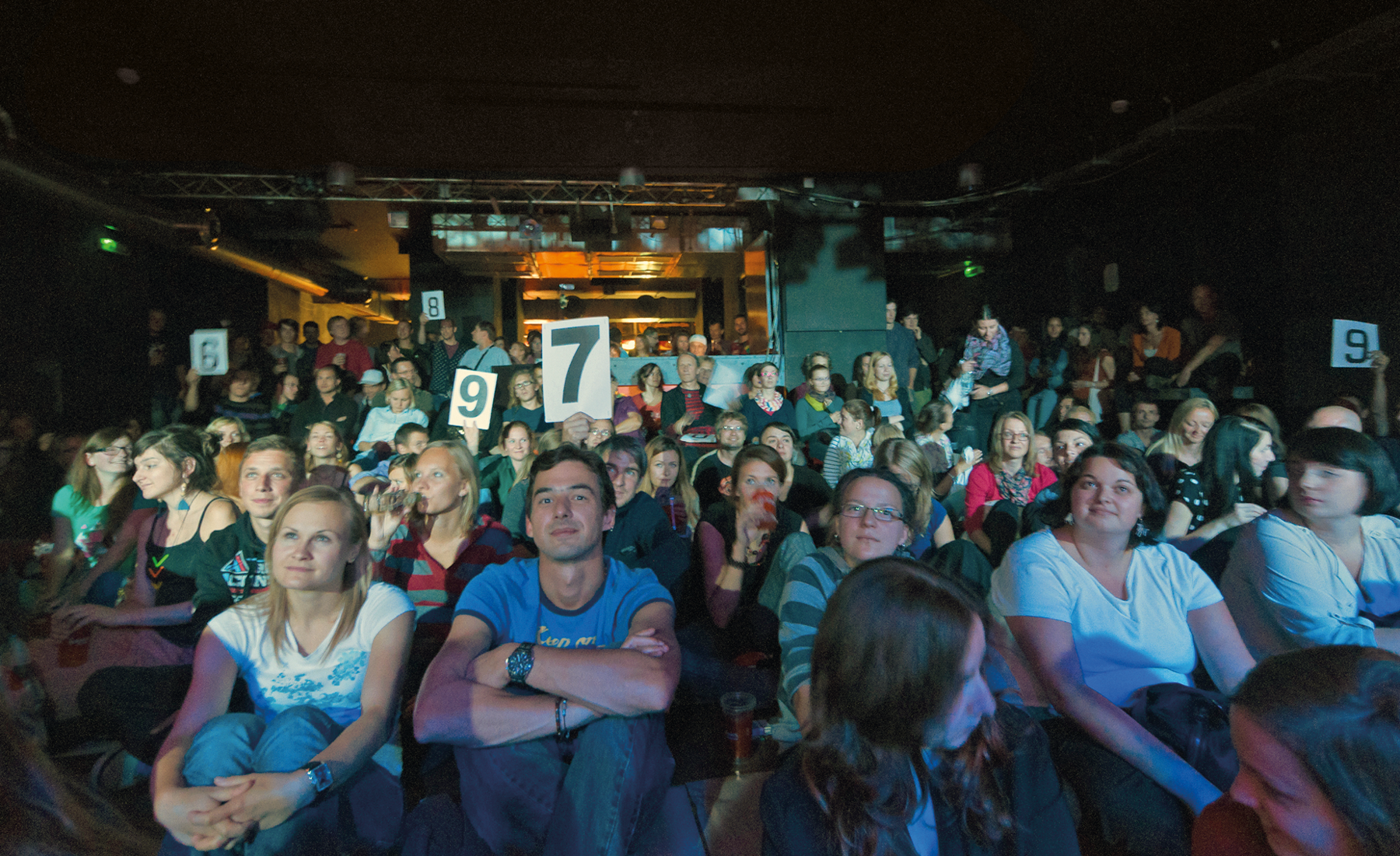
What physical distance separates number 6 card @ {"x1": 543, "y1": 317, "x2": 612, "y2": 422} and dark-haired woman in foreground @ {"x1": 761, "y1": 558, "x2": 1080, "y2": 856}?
265cm

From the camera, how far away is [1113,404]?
695 centimetres

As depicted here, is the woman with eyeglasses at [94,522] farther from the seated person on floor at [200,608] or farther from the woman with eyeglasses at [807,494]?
the woman with eyeglasses at [807,494]

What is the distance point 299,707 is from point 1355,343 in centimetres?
579

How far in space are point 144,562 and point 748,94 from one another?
6.38 metres

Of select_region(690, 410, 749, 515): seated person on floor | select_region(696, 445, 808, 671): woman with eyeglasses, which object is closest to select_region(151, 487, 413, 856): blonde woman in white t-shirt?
select_region(696, 445, 808, 671): woman with eyeglasses

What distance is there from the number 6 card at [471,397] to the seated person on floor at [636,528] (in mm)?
1296

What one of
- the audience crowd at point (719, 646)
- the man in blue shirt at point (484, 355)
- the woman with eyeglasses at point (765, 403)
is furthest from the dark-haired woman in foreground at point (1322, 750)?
the man in blue shirt at point (484, 355)

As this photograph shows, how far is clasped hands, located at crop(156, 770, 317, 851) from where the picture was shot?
5.01 ft

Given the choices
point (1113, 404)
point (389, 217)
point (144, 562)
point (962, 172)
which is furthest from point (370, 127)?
point (1113, 404)

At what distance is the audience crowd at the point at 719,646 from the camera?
1.20m

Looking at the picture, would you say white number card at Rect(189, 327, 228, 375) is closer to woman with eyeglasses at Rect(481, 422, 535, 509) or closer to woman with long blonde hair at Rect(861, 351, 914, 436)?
woman with eyeglasses at Rect(481, 422, 535, 509)

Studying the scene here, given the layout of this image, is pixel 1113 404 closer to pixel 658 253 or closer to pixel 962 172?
pixel 962 172

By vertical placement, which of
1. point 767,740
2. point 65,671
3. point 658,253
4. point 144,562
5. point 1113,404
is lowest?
point 767,740

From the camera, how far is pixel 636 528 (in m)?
3.31
